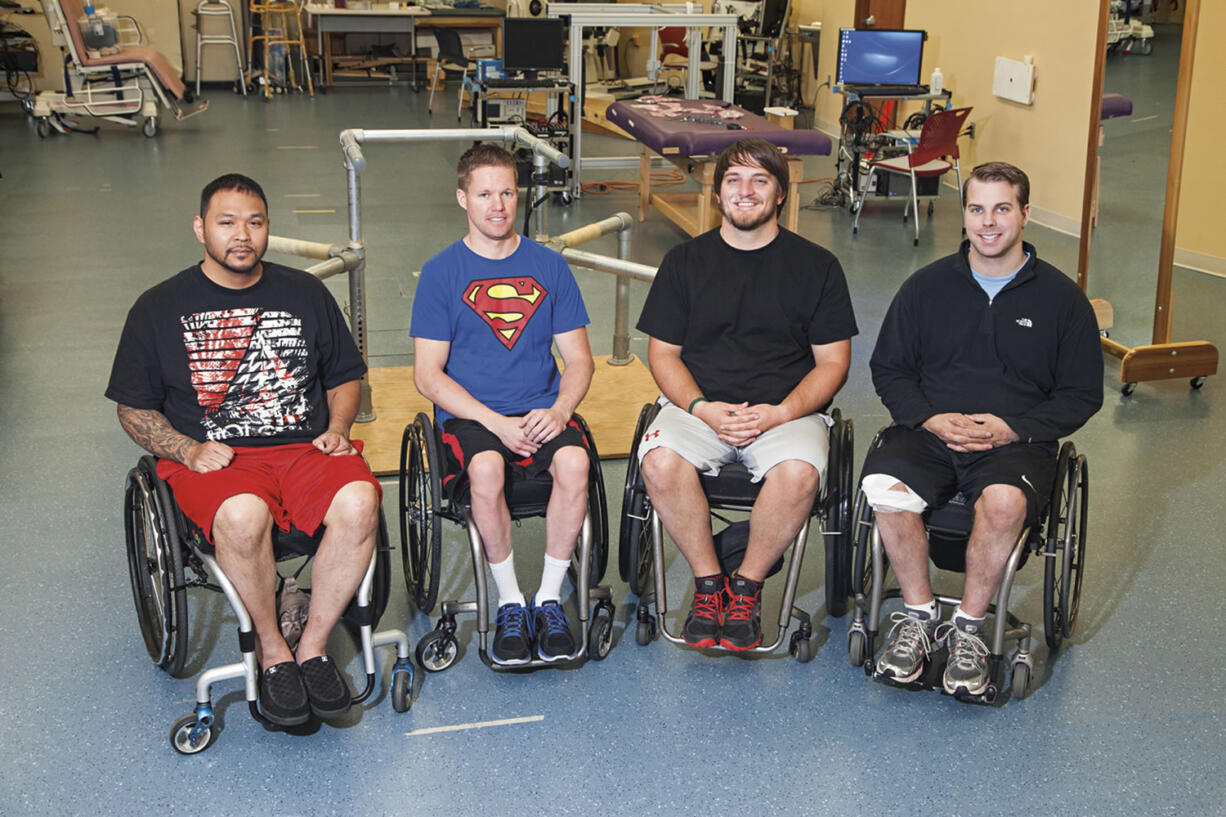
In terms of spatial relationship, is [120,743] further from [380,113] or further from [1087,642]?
[380,113]

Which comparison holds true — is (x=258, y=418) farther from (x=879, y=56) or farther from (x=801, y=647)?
(x=879, y=56)

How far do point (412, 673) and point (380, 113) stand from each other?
9.40 m

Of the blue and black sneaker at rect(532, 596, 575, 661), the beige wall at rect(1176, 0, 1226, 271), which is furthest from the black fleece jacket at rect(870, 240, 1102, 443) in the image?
the beige wall at rect(1176, 0, 1226, 271)

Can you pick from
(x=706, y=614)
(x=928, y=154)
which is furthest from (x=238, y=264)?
(x=928, y=154)

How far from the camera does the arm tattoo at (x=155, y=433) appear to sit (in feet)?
8.41

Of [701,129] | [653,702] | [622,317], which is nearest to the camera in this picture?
[653,702]

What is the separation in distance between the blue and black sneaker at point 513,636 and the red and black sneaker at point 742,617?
1.39 ft

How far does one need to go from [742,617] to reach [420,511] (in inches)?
29.5

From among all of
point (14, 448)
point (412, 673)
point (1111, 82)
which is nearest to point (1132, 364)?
point (1111, 82)

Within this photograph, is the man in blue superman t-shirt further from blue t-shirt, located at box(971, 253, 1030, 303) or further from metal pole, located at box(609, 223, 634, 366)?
metal pole, located at box(609, 223, 634, 366)

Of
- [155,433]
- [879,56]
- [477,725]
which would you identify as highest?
[879,56]

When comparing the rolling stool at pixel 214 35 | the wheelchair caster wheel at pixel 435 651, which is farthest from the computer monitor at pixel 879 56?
the rolling stool at pixel 214 35

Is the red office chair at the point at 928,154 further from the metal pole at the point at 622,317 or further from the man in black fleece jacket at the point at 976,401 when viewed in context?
the man in black fleece jacket at the point at 976,401

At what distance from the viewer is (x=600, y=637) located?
9.11 ft
